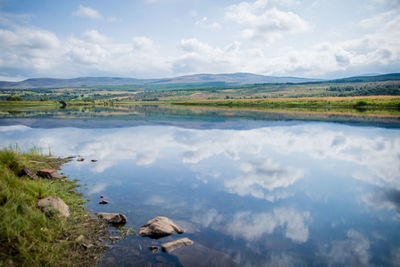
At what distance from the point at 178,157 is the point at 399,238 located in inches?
472

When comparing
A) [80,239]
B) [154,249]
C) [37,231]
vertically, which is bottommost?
[154,249]

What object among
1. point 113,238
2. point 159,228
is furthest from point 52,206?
point 159,228

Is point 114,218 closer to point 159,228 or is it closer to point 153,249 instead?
point 159,228

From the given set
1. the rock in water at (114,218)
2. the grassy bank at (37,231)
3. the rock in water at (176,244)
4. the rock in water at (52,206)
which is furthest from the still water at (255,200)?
the rock in water at (52,206)

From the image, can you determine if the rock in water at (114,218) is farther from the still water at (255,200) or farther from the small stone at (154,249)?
the small stone at (154,249)

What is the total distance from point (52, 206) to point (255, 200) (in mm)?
6606

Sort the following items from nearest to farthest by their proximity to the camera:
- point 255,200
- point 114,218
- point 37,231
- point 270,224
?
point 37,231
point 114,218
point 270,224
point 255,200

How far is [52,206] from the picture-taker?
745cm

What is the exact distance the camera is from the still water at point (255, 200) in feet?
22.1

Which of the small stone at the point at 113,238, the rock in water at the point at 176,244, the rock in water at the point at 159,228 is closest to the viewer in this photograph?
the rock in water at the point at 176,244

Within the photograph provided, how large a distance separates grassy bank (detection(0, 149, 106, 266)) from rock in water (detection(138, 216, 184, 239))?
116cm

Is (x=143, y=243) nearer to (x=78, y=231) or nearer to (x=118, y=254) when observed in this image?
(x=118, y=254)

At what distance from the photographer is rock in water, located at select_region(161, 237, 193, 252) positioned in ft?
22.2

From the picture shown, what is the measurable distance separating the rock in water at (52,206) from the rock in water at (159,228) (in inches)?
87.0
